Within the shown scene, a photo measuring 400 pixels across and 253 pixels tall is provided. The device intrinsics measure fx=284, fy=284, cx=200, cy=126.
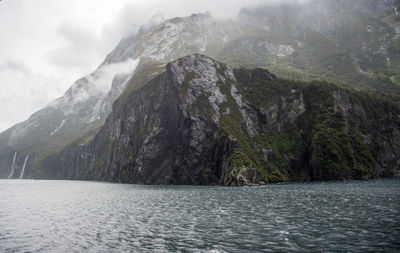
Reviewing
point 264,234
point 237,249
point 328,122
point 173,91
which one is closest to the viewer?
point 237,249

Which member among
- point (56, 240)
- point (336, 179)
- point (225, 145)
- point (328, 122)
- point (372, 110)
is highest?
point (372, 110)

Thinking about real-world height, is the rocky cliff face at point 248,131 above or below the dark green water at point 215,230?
above

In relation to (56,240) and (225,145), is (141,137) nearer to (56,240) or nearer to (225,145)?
(225,145)

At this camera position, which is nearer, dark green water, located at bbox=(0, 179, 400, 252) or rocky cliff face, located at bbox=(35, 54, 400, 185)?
dark green water, located at bbox=(0, 179, 400, 252)

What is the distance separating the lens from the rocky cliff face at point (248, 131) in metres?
137

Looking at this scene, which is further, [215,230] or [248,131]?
[248,131]

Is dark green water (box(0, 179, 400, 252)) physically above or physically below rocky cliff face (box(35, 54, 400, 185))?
below

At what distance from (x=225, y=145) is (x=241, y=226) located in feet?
334

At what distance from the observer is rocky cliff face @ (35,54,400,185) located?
13700 cm

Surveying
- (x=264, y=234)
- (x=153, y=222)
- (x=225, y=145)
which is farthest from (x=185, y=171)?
(x=264, y=234)

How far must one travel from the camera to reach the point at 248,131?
519 feet

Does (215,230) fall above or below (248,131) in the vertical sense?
below

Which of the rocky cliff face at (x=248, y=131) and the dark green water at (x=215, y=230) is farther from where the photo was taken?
the rocky cliff face at (x=248, y=131)

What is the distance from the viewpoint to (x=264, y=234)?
29.0 metres
